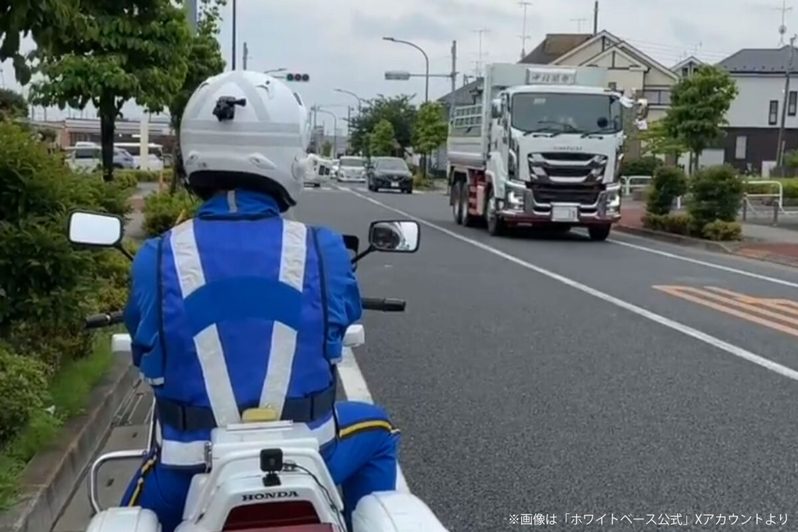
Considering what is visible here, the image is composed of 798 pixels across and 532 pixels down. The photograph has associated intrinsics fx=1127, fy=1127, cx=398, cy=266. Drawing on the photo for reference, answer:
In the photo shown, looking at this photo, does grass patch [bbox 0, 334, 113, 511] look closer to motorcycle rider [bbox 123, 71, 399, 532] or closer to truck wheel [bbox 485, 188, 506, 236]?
motorcycle rider [bbox 123, 71, 399, 532]

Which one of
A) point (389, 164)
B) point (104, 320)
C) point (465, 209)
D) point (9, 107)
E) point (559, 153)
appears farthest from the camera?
point (389, 164)

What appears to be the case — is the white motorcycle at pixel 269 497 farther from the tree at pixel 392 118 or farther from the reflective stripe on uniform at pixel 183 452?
the tree at pixel 392 118

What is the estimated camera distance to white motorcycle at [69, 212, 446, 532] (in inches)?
95.8

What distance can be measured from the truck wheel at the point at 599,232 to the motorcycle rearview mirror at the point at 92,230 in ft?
65.1

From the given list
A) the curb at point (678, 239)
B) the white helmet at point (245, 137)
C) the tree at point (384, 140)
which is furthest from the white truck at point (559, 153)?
the tree at point (384, 140)

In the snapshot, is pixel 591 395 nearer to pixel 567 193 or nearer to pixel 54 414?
pixel 54 414

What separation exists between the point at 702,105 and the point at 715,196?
20512mm

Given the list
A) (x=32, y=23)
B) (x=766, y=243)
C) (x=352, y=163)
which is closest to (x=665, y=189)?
(x=766, y=243)

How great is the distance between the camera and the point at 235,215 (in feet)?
9.40

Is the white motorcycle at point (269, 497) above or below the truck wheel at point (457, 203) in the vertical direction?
above

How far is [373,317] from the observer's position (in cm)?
1097

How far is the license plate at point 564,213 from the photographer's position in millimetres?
21500

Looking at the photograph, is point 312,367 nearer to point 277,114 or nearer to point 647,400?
point 277,114

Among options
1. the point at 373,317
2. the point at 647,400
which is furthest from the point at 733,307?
the point at 647,400
